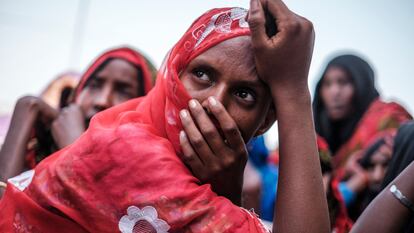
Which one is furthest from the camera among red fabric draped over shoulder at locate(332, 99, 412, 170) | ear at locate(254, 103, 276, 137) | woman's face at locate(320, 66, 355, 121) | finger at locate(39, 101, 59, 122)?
woman's face at locate(320, 66, 355, 121)

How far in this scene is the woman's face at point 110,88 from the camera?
2.81 meters

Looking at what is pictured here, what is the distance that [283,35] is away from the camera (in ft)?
5.09

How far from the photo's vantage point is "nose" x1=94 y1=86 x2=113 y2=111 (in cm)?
276

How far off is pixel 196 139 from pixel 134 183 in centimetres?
24

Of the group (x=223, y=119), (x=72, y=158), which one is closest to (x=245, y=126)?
(x=223, y=119)

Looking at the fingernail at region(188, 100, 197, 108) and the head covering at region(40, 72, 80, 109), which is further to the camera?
the head covering at region(40, 72, 80, 109)

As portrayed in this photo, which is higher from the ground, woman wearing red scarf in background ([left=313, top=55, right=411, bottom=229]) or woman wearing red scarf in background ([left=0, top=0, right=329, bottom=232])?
woman wearing red scarf in background ([left=0, top=0, right=329, bottom=232])

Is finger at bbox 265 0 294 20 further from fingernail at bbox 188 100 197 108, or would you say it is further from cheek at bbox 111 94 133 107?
cheek at bbox 111 94 133 107

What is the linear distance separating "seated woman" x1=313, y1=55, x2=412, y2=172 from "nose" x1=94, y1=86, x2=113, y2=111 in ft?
8.63

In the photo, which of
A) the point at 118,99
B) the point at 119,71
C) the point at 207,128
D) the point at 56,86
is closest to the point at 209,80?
the point at 207,128

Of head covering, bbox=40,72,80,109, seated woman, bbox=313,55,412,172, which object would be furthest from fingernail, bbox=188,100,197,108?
head covering, bbox=40,72,80,109

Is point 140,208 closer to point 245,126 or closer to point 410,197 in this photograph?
point 245,126

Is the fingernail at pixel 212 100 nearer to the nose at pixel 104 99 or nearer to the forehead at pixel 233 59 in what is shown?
the forehead at pixel 233 59

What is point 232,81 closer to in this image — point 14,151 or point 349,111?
point 14,151
